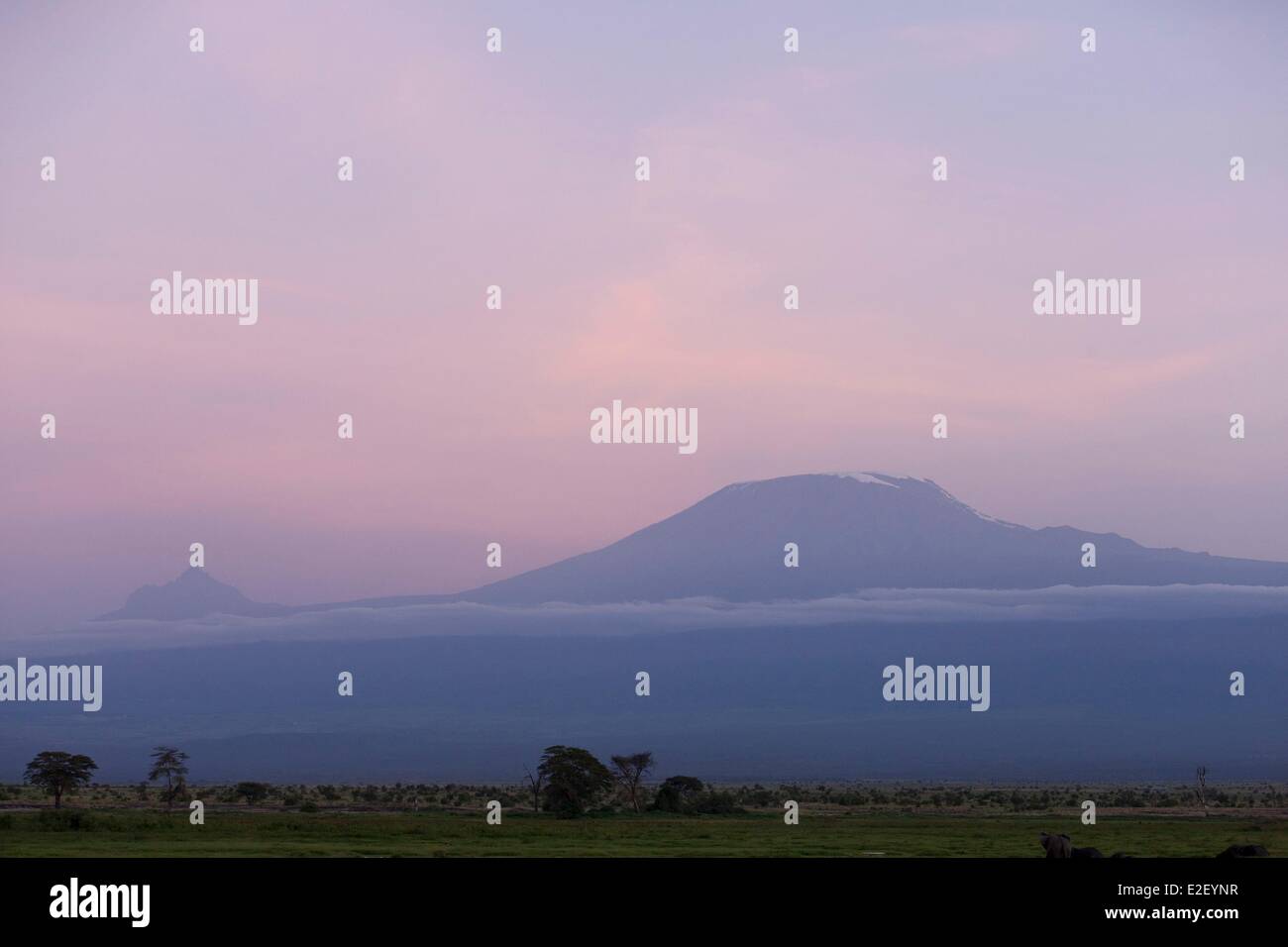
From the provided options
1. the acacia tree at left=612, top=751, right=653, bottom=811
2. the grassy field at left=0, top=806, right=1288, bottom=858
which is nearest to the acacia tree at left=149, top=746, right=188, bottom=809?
the grassy field at left=0, top=806, right=1288, bottom=858

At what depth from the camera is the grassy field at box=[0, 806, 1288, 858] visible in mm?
47844

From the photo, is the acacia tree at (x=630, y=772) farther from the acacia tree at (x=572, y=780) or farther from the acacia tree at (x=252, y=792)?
the acacia tree at (x=252, y=792)

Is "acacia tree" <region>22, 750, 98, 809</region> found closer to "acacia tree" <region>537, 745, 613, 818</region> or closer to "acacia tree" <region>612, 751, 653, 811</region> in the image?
"acacia tree" <region>537, 745, 613, 818</region>

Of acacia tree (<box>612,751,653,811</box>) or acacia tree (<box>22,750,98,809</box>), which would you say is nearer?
acacia tree (<box>612,751,653,811</box>)

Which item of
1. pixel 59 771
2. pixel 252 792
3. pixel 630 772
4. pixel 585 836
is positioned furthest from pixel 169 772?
pixel 585 836

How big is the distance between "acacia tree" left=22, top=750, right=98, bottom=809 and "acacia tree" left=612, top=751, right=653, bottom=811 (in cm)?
3277

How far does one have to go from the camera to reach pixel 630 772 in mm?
102250

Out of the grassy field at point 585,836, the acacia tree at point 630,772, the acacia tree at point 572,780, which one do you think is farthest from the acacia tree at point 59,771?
the grassy field at point 585,836
